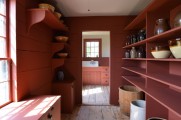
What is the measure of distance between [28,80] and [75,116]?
4.47 ft

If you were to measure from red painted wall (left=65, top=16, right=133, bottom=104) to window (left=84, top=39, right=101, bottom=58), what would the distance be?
2.67 m

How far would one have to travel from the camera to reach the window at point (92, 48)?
20.0ft

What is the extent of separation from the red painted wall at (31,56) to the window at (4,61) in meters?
0.12

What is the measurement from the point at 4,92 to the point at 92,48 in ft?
15.7

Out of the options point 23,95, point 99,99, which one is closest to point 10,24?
point 23,95

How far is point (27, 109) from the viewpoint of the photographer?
141 centimetres

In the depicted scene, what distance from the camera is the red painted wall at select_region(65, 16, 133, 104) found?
3.34 metres

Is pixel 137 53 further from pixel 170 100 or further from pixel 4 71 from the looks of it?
pixel 4 71

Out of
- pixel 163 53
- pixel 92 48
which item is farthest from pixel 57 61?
pixel 92 48

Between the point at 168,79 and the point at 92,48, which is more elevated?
the point at 92,48

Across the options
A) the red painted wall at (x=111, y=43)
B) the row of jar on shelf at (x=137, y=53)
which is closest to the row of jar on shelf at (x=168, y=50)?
the row of jar on shelf at (x=137, y=53)

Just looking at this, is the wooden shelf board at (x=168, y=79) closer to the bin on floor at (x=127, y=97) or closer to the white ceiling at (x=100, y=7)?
the bin on floor at (x=127, y=97)

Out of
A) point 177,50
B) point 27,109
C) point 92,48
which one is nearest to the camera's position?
point 177,50

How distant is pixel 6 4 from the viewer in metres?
1.58
